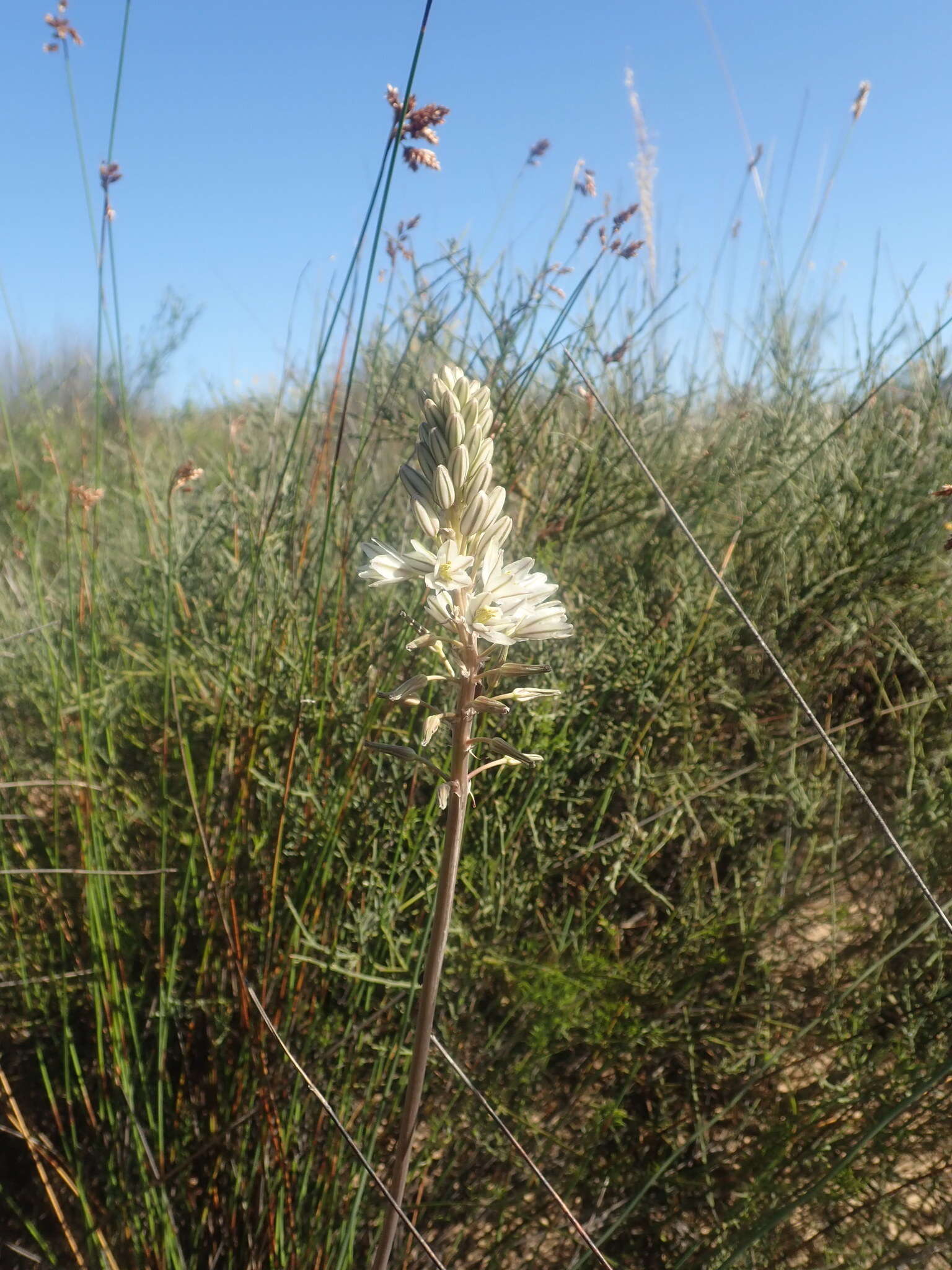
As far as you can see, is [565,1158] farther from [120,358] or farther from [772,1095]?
[120,358]

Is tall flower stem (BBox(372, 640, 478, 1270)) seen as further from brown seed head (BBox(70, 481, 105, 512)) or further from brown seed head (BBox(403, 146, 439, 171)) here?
brown seed head (BBox(70, 481, 105, 512))

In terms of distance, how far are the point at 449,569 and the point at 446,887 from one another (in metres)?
0.37

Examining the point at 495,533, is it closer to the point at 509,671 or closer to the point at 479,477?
the point at 479,477

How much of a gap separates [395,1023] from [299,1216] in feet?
1.30

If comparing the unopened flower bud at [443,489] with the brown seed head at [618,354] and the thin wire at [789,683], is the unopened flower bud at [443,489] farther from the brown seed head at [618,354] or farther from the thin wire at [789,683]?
the brown seed head at [618,354]

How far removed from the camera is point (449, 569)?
41.3 inches

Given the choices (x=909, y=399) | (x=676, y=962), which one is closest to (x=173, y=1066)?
(x=676, y=962)

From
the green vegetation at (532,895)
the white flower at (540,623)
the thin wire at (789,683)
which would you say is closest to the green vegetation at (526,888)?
the green vegetation at (532,895)

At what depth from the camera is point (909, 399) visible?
3.12 m

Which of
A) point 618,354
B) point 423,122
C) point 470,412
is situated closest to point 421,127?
point 423,122

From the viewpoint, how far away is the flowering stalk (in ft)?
3.27

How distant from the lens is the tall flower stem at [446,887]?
99 cm

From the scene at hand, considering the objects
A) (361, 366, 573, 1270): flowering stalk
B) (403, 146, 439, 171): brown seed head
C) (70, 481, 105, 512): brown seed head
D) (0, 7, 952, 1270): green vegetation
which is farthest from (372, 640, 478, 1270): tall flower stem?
(70, 481, 105, 512): brown seed head

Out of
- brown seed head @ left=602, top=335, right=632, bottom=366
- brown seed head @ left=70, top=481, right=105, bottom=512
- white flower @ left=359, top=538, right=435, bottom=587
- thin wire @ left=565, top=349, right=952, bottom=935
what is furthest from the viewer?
brown seed head @ left=602, top=335, right=632, bottom=366
